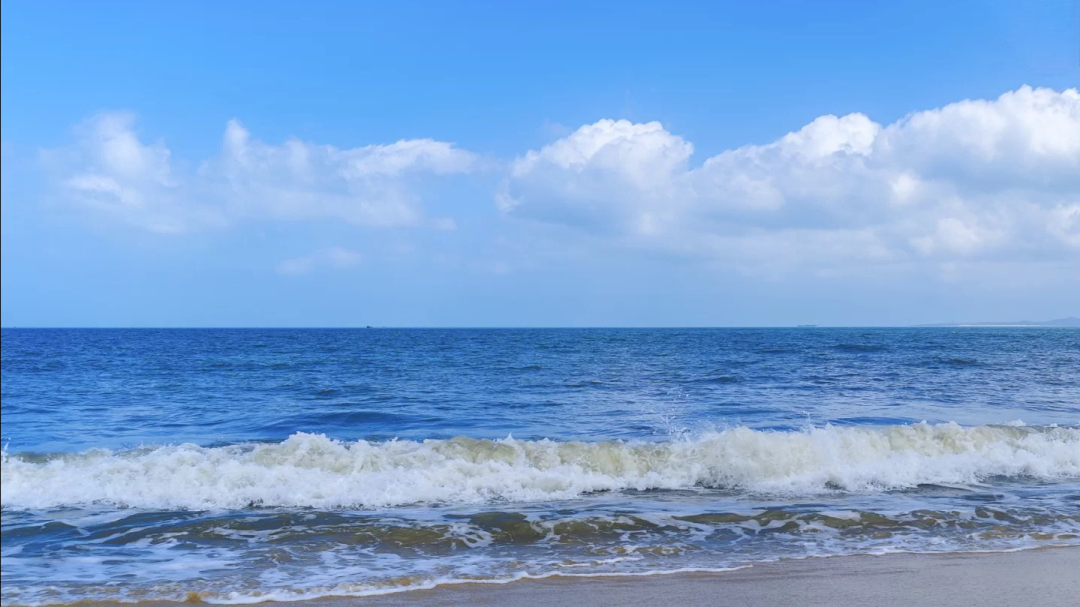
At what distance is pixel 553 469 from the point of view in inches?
478

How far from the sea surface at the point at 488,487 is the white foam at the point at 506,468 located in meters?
0.05

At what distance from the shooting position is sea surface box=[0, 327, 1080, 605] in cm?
765

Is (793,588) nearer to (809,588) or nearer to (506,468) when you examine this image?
(809,588)

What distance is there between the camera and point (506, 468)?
12.0 meters

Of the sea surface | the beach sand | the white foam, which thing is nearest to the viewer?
the beach sand

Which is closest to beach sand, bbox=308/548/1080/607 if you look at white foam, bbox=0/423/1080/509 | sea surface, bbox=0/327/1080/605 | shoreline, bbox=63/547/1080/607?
shoreline, bbox=63/547/1080/607

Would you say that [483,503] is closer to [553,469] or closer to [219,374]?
[553,469]

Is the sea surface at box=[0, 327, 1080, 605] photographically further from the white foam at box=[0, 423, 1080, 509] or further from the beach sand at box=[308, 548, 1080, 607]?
the beach sand at box=[308, 548, 1080, 607]

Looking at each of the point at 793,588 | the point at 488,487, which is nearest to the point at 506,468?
the point at 488,487

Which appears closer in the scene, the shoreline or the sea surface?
the shoreline

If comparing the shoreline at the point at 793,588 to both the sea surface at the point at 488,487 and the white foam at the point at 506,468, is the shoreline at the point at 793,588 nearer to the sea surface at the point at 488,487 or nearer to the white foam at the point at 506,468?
the sea surface at the point at 488,487

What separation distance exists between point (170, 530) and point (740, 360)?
117 ft

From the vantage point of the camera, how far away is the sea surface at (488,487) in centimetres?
765

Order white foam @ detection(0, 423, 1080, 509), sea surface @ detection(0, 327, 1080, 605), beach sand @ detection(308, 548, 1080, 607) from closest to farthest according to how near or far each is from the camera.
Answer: beach sand @ detection(308, 548, 1080, 607) < sea surface @ detection(0, 327, 1080, 605) < white foam @ detection(0, 423, 1080, 509)
